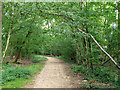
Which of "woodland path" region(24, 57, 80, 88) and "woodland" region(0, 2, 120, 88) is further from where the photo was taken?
"woodland path" region(24, 57, 80, 88)

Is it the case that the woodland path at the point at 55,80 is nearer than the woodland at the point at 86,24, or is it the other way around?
the woodland at the point at 86,24

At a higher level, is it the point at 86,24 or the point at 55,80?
the point at 86,24

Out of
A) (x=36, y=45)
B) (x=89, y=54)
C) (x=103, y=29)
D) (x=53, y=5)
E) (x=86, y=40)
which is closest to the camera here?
(x=53, y=5)

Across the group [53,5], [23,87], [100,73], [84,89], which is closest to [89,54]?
[100,73]

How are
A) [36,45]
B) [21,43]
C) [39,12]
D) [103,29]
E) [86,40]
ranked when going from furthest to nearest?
[36,45] → [21,43] → [86,40] → [103,29] → [39,12]

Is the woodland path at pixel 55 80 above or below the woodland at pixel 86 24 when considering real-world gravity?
below

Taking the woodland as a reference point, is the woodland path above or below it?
below

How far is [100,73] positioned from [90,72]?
602 mm

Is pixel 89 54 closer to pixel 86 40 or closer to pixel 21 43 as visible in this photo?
pixel 86 40

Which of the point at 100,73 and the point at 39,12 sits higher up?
the point at 39,12

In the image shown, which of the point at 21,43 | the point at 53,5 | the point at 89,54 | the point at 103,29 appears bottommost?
the point at 89,54

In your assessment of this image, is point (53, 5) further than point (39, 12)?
Yes

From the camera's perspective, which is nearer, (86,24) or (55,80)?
(86,24)

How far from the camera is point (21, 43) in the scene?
36.1ft
